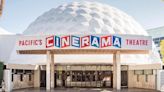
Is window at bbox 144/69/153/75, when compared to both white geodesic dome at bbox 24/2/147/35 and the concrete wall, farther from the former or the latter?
white geodesic dome at bbox 24/2/147/35

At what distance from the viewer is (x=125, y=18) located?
41500 millimetres

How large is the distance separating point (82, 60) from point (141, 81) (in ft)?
22.8

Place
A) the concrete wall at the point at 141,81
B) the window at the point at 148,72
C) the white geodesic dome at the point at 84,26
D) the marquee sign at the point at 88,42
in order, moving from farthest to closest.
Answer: the white geodesic dome at the point at 84,26 < the window at the point at 148,72 < the concrete wall at the point at 141,81 < the marquee sign at the point at 88,42

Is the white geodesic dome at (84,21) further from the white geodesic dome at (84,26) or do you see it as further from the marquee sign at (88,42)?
the marquee sign at (88,42)

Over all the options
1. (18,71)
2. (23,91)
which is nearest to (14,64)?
(18,71)

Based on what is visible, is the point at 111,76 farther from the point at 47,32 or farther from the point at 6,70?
the point at 6,70

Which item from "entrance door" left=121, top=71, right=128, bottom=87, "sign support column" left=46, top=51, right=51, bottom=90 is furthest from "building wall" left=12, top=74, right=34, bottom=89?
"entrance door" left=121, top=71, right=128, bottom=87

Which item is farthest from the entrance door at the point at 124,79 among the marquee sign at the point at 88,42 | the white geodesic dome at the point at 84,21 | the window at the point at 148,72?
the marquee sign at the point at 88,42

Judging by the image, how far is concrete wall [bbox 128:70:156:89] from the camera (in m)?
35.3

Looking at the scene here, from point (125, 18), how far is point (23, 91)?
16109 mm

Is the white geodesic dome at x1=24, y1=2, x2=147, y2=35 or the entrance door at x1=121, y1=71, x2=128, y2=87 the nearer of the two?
the white geodesic dome at x1=24, y1=2, x2=147, y2=35

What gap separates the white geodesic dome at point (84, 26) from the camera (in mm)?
37531

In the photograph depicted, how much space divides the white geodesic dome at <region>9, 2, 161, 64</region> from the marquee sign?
23.7 ft

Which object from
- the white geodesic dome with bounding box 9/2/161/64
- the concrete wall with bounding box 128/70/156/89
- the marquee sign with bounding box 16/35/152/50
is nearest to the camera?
the marquee sign with bounding box 16/35/152/50
